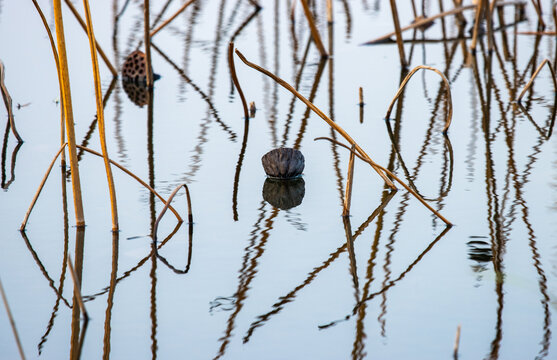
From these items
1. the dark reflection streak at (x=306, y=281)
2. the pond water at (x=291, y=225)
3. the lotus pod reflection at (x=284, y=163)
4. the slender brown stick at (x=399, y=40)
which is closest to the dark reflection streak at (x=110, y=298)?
the pond water at (x=291, y=225)

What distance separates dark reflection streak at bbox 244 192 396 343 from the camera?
1.38 metres

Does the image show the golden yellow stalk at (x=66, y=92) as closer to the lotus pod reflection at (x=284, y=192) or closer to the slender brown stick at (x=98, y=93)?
the slender brown stick at (x=98, y=93)

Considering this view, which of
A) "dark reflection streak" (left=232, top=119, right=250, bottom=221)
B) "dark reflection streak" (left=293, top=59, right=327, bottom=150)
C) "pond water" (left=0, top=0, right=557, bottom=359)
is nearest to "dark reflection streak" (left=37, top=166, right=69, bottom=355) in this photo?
"pond water" (left=0, top=0, right=557, bottom=359)

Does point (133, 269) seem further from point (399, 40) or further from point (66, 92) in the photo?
point (399, 40)

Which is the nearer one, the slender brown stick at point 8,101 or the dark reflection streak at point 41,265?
the dark reflection streak at point 41,265

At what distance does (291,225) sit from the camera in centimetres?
187

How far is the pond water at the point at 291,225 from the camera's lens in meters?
1.35

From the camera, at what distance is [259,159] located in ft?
8.00

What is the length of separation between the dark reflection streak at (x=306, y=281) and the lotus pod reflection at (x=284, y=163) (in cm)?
33

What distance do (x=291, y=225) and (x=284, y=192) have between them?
0.92 feet

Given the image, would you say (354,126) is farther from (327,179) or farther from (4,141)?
(4,141)

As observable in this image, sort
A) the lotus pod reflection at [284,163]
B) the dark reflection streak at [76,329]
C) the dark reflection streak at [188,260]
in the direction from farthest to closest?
the lotus pod reflection at [284,163], the dark reflection streak at [188,260], the dark reflection streak at [76,329]

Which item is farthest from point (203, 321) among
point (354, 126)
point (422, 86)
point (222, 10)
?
point (222, 10)

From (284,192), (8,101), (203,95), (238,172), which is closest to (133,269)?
(284,192)
